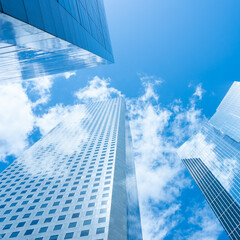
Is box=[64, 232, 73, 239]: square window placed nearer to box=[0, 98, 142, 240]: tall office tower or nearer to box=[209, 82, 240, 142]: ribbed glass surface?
box=[0, 98, 142, 240]: tall office tower

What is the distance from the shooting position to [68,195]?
165 ft

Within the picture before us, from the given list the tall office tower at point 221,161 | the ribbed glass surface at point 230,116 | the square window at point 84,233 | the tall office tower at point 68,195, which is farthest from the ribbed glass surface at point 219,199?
the square window at point 84,233

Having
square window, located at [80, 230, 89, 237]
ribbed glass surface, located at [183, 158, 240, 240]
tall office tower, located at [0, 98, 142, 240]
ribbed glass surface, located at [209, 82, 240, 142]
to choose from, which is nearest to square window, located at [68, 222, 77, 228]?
tall office tower, located at [0, 98, 142, 240]

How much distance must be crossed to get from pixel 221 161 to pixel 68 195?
107 meters

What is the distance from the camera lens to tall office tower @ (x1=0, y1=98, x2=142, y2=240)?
128 ft

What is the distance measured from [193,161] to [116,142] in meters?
93.1

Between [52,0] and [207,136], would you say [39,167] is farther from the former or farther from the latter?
[207,136]

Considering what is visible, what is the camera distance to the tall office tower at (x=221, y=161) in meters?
96.4

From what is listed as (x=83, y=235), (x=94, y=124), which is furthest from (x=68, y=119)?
(x=83, y=235)

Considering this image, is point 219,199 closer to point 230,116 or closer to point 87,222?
point 230,116

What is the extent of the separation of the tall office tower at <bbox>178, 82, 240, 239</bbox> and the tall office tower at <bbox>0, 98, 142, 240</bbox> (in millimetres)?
60837

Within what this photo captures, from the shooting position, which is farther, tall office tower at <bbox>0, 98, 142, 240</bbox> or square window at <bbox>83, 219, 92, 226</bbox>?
square window at <bbox>83, 219, 92, 226</bbox>

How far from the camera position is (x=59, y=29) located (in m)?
10.2

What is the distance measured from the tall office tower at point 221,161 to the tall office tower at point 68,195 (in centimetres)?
6084
